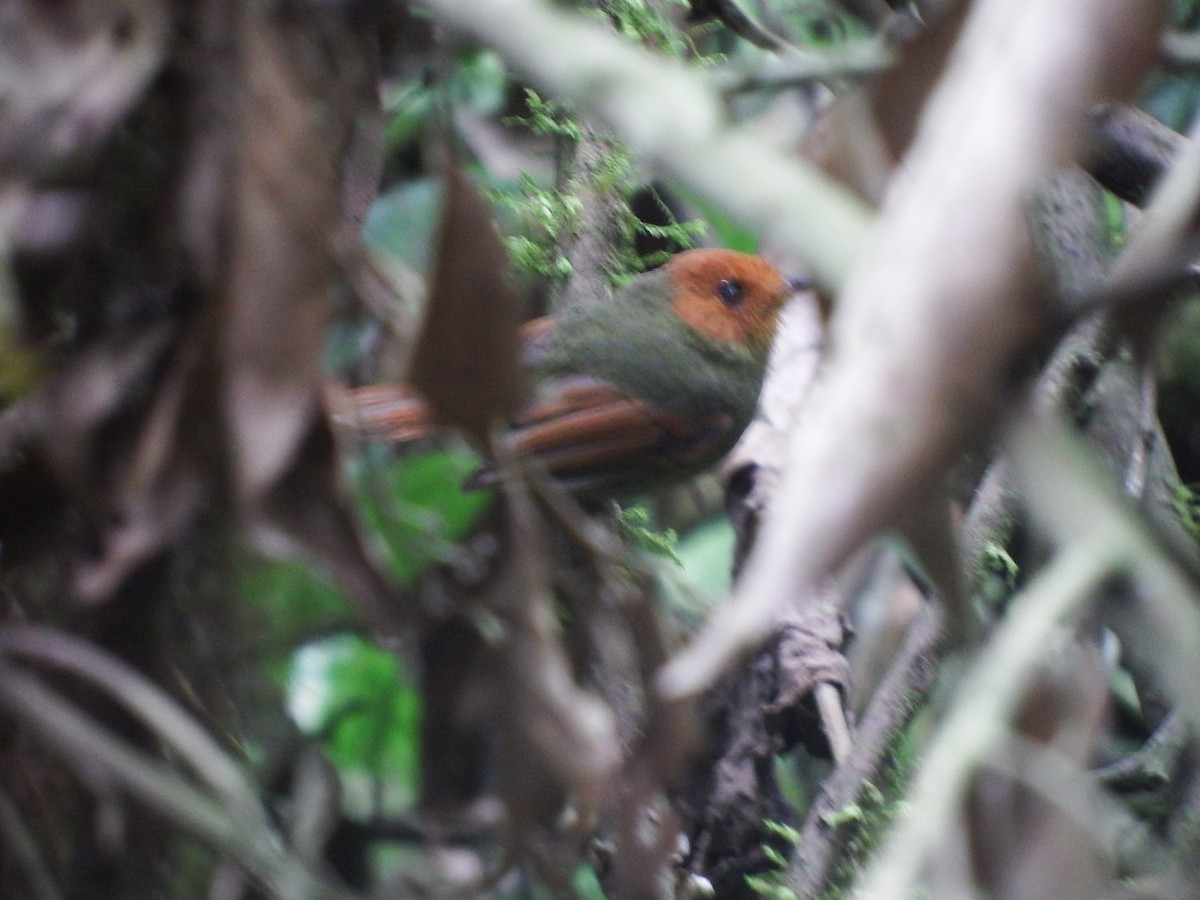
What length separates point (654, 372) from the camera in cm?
269

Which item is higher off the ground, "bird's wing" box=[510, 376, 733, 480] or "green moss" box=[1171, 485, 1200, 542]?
"green moss" box=[1171, 485, 1200, 542]

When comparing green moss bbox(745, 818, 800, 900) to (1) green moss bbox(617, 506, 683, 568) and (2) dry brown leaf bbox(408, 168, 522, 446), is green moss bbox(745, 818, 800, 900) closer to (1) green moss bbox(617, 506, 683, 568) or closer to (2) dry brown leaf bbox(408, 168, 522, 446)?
(1) green moss bbox(617, 506, 683, 568)

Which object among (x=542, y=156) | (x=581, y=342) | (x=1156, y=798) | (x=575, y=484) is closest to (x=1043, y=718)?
(x=1156, y=798)

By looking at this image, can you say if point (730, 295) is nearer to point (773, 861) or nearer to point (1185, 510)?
point (1185, 510)

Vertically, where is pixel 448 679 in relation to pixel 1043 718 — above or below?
below

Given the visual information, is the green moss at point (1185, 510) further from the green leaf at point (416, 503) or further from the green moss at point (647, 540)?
the green leaf at point (416, 503)

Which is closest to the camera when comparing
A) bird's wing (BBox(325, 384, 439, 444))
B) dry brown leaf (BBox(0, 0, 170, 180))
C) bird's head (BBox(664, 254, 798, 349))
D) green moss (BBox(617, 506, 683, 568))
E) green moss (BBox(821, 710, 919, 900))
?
dry brown leaf (BBox(0, 0, 170, 180))

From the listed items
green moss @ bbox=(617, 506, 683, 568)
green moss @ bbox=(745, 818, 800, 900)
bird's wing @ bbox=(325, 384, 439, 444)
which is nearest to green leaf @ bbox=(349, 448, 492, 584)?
bird's wing @ bbox=(325, 384, 439, 444)

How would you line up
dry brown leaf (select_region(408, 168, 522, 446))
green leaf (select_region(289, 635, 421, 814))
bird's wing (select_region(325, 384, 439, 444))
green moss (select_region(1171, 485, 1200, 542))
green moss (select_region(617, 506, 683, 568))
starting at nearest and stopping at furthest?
dry brown leaf (select_region(408, 168, 522, 446)) < bird's wing (select_region(325, 384, 439, 444)) < green moss (select_region(1171, 485, 1200, 542)) < green moss (select_region(617, 506, 683, 568)) < green leaf (select_region(289, 635, 421, 814))

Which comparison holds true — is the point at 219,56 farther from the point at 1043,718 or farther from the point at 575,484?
the point at 575,484

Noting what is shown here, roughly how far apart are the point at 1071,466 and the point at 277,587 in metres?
0.92

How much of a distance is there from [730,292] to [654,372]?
28 cm

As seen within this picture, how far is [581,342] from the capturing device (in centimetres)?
249

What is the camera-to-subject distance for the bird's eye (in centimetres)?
278
